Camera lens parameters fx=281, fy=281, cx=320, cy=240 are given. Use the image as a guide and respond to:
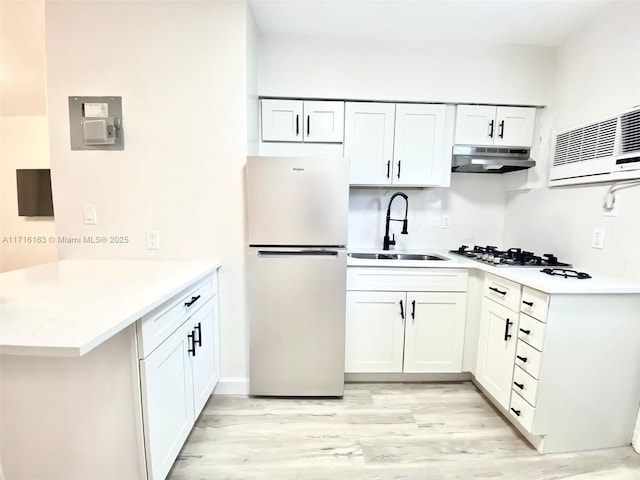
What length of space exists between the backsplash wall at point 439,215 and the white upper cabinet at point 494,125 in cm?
39

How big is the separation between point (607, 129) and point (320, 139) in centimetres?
181

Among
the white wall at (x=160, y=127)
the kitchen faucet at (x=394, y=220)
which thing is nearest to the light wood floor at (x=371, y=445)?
the white wall at (x=160, y=127)

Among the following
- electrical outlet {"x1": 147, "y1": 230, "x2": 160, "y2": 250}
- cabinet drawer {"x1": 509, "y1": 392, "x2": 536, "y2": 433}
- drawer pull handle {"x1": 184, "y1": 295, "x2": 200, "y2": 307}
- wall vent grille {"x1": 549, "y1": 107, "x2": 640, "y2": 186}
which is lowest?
cabinet drawer {"x1": 509, "y1": 392, "x2": 536, "y2": 433}

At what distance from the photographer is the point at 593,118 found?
183 centimetres

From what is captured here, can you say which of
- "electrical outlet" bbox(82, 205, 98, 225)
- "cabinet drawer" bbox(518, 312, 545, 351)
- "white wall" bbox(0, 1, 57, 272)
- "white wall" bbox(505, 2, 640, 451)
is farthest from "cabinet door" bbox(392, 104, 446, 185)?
"white wall" bbox(0, 1, 57, 272)

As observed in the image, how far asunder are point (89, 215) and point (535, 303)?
2693 millimetres

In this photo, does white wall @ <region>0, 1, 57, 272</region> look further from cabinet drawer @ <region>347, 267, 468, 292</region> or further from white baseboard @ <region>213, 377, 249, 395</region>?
cabinet drawer @ <region>347, 267, 468, 292</region>

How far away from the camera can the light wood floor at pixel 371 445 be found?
1.39 meters

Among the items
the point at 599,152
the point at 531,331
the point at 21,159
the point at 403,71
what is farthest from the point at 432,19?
the point at 21,159

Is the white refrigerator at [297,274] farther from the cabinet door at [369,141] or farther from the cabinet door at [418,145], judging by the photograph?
the cabinet door at [418,145]

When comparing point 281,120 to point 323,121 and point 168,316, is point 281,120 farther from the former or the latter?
point 168,316

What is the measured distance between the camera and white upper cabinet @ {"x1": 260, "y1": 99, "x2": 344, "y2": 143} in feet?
7.07

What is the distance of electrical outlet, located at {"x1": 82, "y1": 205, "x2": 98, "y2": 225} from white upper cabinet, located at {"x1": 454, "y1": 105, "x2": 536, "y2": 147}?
265 centimetres

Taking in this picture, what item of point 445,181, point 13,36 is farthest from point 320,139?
point 13,36
